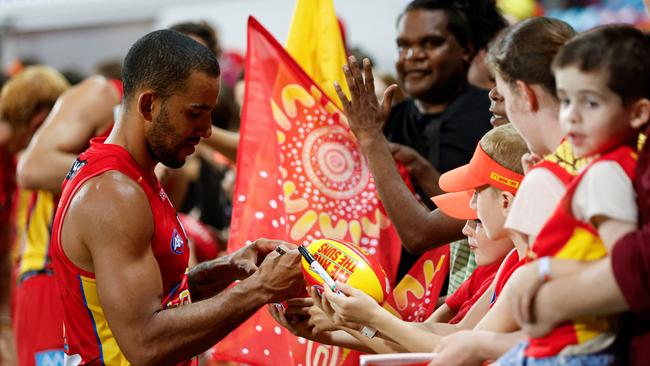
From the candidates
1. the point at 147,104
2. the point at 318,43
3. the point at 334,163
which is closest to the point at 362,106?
the point at 334,163

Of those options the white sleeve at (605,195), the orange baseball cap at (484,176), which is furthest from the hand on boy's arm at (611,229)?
the orange baseball cap at (484,176)

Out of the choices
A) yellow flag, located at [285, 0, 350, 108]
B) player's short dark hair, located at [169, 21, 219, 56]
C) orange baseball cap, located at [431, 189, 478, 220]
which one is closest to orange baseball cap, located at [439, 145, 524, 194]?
orange baseball cap, located at [431, 189, 478, 220]

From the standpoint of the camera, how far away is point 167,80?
2752mm

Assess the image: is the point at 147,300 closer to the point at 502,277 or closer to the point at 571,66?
the point at 502,277

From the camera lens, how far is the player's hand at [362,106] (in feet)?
10.6

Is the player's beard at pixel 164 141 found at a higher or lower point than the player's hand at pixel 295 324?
higher

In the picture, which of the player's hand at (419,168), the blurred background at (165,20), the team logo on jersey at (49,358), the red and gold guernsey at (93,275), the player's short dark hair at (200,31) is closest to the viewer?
the red and gold guernsey at (93,275)

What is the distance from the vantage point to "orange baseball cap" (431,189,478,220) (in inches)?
108

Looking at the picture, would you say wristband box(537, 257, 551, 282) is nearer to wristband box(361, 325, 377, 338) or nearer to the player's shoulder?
wristband box(361, 325, 377, 338)

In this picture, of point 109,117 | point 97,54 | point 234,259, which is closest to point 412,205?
point 234,259

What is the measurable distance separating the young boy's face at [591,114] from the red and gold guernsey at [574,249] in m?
0.04

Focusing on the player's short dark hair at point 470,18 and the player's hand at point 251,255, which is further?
the player's short dark hair at point 470,18

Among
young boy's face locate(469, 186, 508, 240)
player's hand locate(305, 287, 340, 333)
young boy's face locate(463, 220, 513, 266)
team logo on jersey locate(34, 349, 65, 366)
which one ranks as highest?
young boy's face locate(469, 186, 508, 240)

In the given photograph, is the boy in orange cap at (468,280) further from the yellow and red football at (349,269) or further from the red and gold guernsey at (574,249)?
the red and gold guernsey at (574,249)
